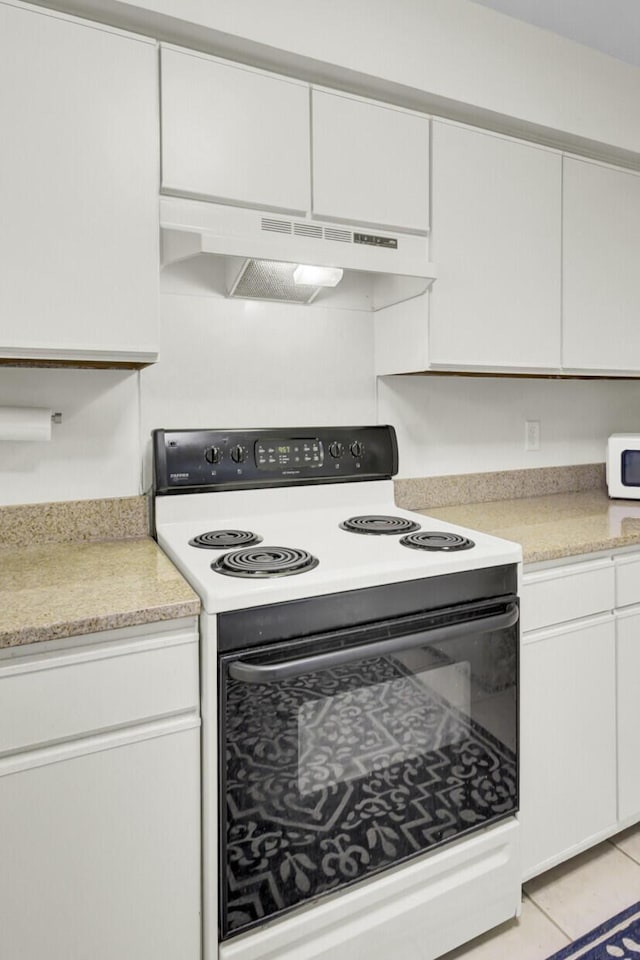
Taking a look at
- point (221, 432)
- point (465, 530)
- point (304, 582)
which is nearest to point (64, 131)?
point (221, 432)

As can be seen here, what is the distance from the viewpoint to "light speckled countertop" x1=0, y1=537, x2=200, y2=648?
3.05 ft

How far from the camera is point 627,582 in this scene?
157 cm

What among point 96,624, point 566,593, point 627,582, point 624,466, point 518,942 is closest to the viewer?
point 96,624

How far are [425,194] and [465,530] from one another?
95 cm

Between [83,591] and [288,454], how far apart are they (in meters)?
0.78

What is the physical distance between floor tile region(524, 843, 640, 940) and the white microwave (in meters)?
1.17

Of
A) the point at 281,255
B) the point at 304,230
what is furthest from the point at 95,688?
the point at 304,230

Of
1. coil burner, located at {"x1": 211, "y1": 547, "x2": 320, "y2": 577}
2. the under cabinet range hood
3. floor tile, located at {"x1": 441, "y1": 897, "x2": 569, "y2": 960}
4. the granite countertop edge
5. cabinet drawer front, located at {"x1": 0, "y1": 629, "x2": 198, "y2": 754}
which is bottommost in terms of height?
floor tile, located at {"x1": 441, "y1": 897, "x2": 569, "y2": 960}

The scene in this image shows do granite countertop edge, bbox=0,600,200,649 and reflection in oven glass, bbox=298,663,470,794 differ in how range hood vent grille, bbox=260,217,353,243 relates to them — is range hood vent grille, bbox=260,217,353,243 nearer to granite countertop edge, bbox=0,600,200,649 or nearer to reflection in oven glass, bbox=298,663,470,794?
granite countertop edge, bbox=0,600,200,649

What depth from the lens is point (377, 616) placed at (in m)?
1.16

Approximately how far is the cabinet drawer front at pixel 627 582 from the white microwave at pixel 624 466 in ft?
2.08

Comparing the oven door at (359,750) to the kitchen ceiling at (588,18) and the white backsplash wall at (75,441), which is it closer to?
the white backsplash wall at (75,441)

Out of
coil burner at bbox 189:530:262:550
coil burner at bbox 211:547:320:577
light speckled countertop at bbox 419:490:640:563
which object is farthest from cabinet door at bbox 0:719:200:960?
light speckled countertop at bbox 419:490:640:563

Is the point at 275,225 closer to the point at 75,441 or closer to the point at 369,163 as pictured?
the point at 369,163
